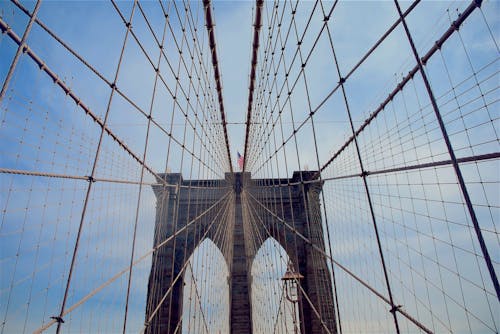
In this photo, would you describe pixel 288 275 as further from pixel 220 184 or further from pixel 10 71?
pixel 10 71

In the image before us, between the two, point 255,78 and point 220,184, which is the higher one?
point 255,78

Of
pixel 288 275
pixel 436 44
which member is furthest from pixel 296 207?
pixel 436 44

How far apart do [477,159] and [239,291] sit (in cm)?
1304

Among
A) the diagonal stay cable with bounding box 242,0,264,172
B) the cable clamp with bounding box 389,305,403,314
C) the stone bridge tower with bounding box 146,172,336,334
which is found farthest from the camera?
the stone bridge tower with bounding box 146,172,336,334

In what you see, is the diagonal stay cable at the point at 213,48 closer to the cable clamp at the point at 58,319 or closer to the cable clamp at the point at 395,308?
the cable clamp at the point at 58,319

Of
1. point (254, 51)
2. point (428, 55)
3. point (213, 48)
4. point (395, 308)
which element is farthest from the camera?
point (254, 51)

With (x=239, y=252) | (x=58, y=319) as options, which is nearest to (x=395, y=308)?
(x=58, y=319)

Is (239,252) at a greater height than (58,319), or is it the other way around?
(58,319)

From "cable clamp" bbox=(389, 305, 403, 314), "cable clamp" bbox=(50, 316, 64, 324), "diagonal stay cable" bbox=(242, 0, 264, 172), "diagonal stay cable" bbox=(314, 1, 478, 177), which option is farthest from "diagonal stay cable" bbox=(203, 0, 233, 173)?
"cable clamp" bbox=(389, 305, 403, 314)

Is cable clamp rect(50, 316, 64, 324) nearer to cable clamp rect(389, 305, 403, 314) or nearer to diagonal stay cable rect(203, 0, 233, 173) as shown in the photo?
cable clamp rect(389, 305, 403, 314)

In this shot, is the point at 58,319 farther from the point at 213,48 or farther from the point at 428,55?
the point at 213,48

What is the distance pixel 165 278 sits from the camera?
497 inches

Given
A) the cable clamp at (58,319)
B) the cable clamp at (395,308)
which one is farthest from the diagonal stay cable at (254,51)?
the cable clamp at (58,319)

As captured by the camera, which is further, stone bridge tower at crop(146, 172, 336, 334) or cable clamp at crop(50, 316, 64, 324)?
stone bridge tower at crop(146, 172, 336, 334)
